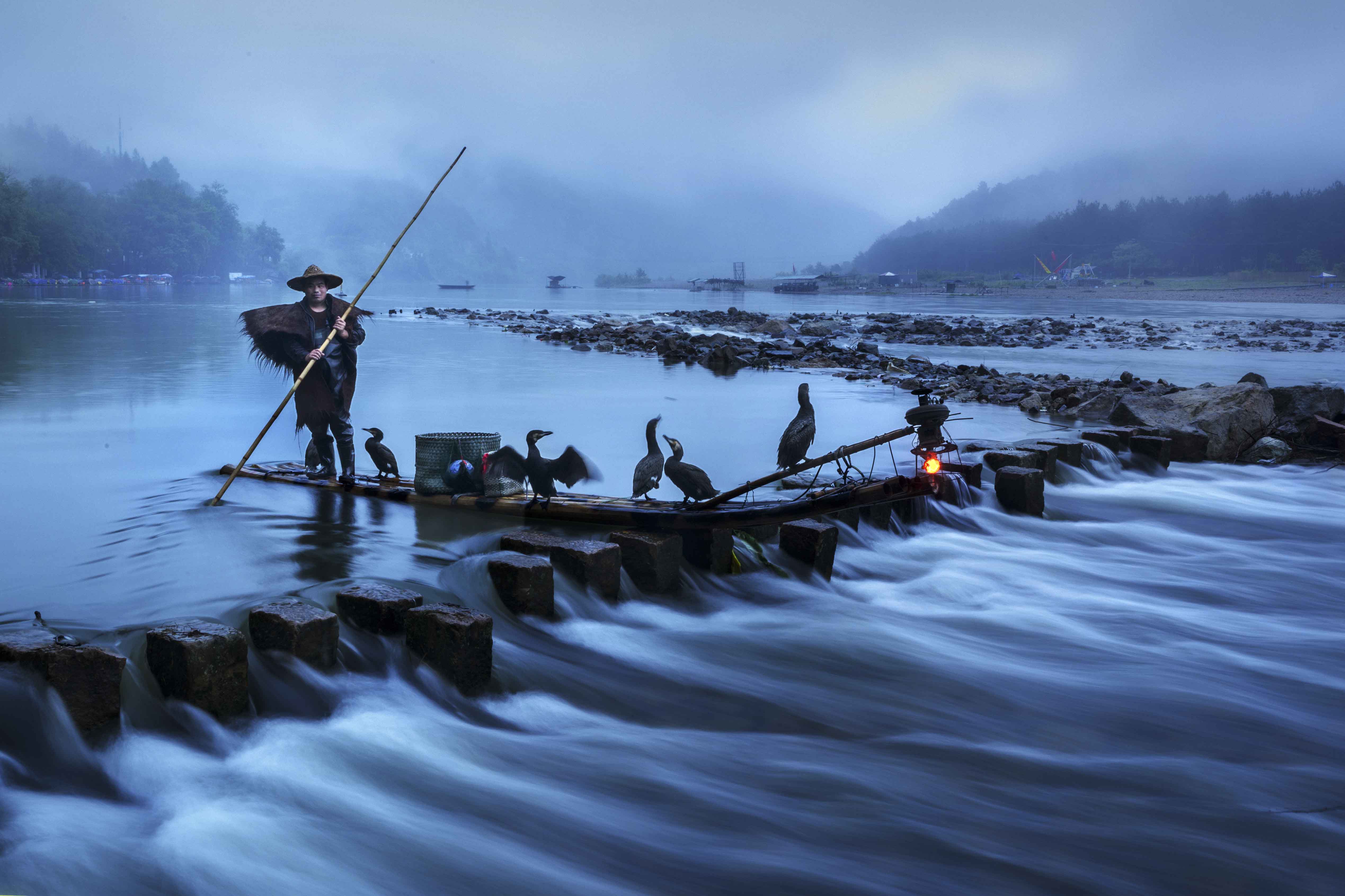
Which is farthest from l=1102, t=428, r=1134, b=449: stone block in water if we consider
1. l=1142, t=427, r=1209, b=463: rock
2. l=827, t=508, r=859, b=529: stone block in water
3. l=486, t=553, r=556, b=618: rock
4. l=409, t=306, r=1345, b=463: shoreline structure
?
l=486, t=553, r=556, b=618: rock

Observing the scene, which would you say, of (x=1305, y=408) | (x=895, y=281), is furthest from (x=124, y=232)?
(x=1305, y=408)

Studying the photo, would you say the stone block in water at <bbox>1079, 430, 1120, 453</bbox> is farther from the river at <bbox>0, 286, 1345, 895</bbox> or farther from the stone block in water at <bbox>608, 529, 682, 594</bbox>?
the stone block in water at <bbox>608, 529, 682, 594</bbox>

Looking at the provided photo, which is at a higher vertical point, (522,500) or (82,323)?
(82,323)

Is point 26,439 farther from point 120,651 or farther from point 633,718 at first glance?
point 633,718

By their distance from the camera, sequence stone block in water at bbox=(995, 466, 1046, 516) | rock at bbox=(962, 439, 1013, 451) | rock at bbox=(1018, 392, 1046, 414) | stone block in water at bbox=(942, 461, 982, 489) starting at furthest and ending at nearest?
rock at bbox=(1018, 392, 1046, 414), rock at bbox=(962, 439, 1013, 451), stone block in water at bbox=(942, 461, 982, 489), stone block in water at bbox=(995, 466, 1046, 516)

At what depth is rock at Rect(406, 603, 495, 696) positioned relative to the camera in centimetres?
502

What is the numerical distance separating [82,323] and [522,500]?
140 ft

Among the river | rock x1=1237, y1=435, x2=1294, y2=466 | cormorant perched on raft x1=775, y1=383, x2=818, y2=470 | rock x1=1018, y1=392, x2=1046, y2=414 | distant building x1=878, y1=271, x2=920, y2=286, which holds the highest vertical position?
distant building x1=878, y1=271, x2=920, y2=286

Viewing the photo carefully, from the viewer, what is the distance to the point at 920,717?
552 cm

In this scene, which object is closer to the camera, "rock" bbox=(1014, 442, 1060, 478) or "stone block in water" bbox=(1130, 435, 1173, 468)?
"rock" bbox=(1014, 442, 1060, 478)

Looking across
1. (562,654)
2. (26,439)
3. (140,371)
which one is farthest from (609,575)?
(140,371)

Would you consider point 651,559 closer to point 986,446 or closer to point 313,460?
point 313,460

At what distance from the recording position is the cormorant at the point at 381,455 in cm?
909

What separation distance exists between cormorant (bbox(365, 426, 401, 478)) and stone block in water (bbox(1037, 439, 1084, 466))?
718 cm
